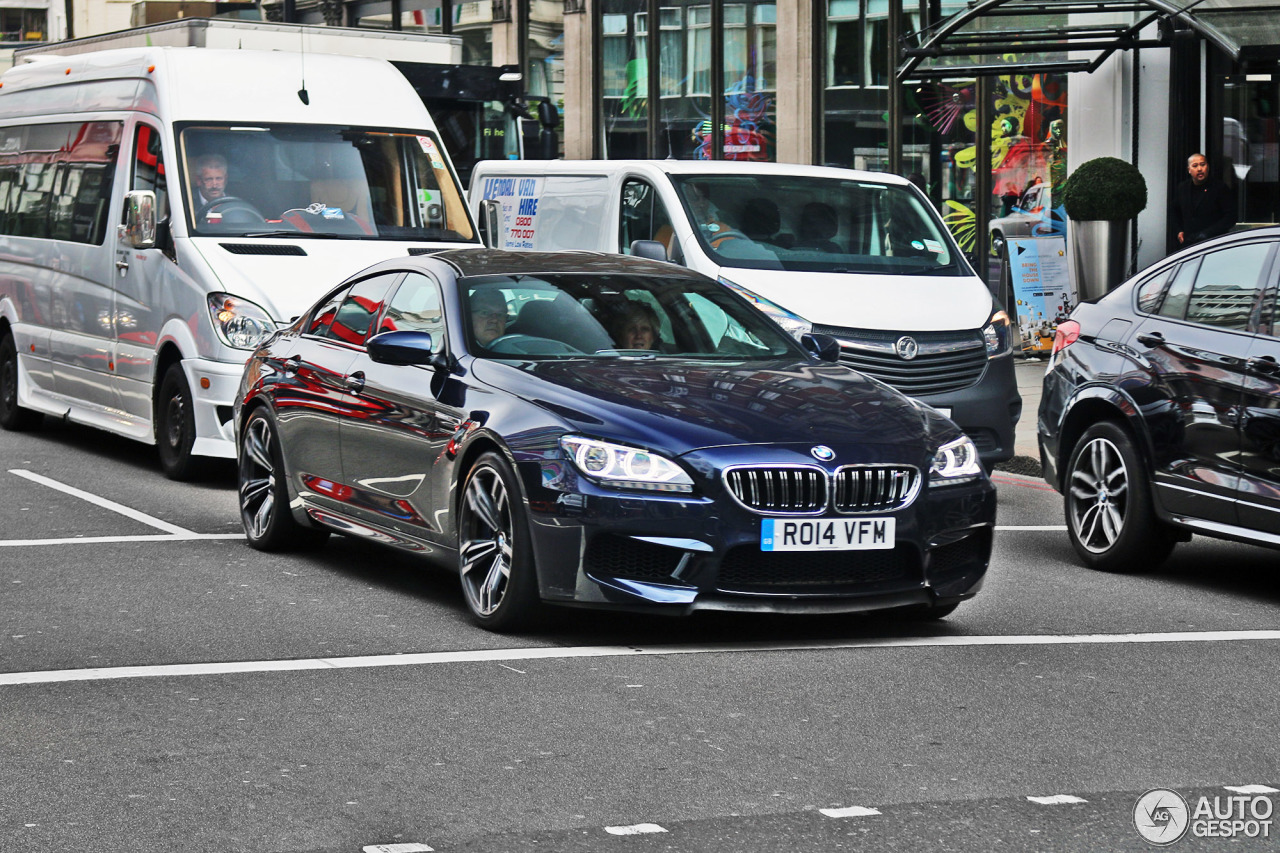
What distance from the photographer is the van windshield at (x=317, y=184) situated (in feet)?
41.9

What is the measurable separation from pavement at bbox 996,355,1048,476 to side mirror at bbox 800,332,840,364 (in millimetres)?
4803

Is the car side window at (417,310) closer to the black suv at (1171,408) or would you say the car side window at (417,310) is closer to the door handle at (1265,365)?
the black suv at (1171,408)

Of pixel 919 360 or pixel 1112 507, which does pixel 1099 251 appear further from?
pixel 1112 507

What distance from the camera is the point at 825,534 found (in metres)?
7.29

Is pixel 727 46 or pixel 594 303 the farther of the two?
pixel 727 46

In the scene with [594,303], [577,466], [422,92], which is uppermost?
[422,92]

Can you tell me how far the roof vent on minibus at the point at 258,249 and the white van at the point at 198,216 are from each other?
0.04 feet

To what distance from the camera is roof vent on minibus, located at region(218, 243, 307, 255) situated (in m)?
12.4

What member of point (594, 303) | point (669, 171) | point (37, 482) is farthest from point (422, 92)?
point (594, 303)

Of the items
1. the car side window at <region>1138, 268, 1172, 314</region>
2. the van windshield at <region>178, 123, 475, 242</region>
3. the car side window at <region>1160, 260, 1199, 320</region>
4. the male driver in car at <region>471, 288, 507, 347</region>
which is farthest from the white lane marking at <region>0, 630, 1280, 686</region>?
the van windshield at <region>178, 123, 475, 242</region>

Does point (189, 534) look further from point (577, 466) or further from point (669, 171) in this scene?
point (669, 171)

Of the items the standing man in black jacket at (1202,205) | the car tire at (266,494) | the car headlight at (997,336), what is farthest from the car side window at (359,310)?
the standing man in black jacket at (1202,205)

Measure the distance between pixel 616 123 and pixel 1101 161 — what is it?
9672 mm

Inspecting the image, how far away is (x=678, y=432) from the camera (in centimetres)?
732
